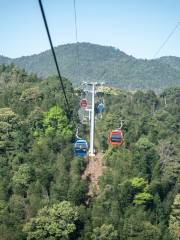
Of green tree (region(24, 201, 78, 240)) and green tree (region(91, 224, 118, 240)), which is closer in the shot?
green tree (region(24, 201, 78, 240))

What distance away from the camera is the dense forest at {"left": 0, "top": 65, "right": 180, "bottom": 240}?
4434 cm

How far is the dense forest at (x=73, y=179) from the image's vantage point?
44.3 m

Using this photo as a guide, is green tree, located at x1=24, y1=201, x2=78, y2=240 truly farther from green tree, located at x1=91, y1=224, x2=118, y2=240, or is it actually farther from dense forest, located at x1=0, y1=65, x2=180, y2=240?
green tree, located at x1=91, y1=224, x2=118, y2=240

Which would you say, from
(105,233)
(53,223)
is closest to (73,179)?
(53,223)

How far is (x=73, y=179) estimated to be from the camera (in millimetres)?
51375

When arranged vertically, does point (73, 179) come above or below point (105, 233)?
above

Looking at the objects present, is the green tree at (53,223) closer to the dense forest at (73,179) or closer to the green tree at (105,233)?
the dense forest at (73,179)

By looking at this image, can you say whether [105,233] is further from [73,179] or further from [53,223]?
[73,179]

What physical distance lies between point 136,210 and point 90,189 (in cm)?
672

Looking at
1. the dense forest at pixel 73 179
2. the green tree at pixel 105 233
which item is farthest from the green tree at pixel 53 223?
the green tree at pixel 105 233

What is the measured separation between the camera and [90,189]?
53.8 metres

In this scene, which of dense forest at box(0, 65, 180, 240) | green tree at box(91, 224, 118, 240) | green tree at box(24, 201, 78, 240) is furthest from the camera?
dense forest at box(0, 65, 180, 240)

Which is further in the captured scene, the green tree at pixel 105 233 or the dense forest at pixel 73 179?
the dense forest at pixel 73 179

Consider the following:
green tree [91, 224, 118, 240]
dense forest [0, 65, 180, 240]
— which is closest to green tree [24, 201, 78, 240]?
dense forest [0, 65, 180, 240]
